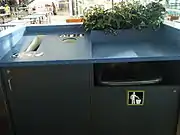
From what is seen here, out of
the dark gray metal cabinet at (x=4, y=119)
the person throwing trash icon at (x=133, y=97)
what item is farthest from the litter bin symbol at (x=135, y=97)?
the dark gray metal cabinet at (x=4, y=119)

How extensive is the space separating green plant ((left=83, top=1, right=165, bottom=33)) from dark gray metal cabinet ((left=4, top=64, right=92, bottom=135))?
0.61 meters

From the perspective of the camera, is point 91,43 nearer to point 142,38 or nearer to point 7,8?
point 142,38

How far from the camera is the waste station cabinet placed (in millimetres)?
1397

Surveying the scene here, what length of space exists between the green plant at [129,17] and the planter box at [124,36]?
0.04 meters

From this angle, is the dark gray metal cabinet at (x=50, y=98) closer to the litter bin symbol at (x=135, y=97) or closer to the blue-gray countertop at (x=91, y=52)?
the blue-gray countertop at (x=91, y=52)

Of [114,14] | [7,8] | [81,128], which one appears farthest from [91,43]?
[7,8]

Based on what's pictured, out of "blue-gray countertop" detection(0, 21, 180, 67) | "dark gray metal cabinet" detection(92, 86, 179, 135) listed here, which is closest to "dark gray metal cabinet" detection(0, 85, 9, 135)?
"blue-gray countertop" detection(0, 21, 180, 67)

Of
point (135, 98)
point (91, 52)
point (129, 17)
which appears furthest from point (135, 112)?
point (129, 17)

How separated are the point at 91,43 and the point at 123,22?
13.4 inches

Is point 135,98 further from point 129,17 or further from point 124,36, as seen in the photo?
point 129,17

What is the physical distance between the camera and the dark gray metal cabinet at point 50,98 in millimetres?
1382

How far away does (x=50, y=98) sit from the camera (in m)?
1.47

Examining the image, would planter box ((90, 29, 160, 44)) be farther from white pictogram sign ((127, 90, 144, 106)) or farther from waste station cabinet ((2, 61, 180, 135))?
white pictogram sign ((127, 90, 144, 106))

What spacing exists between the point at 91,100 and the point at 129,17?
0.80 meters
